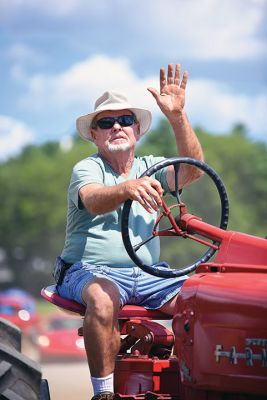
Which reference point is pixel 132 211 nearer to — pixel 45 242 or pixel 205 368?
pixel 205 368

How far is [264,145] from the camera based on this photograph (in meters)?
119

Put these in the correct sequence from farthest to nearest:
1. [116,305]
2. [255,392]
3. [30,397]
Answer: [30,397] < [116,305] < [255,392]

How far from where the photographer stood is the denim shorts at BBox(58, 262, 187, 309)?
19.8 feet

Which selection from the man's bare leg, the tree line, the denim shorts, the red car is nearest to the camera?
the man's bare leg

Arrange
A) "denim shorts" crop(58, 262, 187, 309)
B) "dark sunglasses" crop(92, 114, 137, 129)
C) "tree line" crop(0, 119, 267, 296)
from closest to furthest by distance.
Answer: "denim shorts" crop(58, 262, 187, 309), "dark sunglasses" crop(92, 114, 137, 129), "tree line" crop(0, 119, 267, 296)

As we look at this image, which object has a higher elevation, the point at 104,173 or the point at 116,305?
the point at 104,173

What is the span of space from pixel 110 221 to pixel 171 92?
80cm

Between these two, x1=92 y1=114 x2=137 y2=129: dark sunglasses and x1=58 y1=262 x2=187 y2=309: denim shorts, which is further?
x1=92 y1=114 x2=137 y2=129: dark sunglasses

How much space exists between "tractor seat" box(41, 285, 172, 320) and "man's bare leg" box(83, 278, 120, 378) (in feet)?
0.66

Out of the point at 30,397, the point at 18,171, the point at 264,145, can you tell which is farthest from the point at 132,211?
the point at 264,145

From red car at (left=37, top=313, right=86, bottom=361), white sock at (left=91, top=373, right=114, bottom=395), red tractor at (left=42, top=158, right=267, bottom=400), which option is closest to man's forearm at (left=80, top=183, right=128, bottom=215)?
red tractor at (left=42, top=158, right=267, bottom=400)

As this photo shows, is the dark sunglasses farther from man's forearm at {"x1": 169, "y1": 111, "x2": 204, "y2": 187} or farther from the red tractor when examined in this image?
the red tractor

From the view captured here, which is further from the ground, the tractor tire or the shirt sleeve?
the shirt sleeve

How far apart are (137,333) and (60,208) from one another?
85721mm
